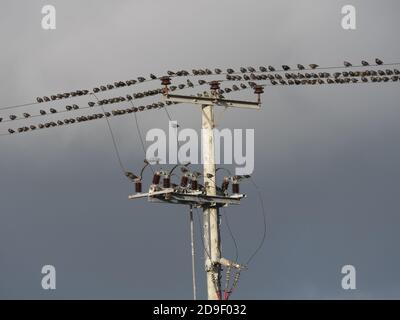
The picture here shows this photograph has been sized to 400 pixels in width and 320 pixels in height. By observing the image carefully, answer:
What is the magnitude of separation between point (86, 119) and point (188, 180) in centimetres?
988

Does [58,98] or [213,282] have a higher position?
[58,98]

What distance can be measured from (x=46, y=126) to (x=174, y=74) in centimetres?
1021

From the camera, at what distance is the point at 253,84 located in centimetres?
13038
